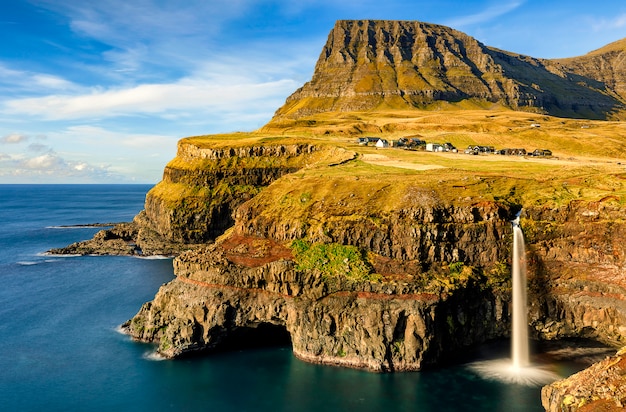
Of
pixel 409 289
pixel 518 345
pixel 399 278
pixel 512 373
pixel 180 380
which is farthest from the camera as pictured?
pixel 399 278

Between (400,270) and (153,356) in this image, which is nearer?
(400,270)

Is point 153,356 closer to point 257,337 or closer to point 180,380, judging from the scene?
point 180,380

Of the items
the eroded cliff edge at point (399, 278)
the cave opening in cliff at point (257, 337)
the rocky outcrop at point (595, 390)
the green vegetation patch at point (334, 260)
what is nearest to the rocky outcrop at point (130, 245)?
the eroded cliff edge at point (399, 278)

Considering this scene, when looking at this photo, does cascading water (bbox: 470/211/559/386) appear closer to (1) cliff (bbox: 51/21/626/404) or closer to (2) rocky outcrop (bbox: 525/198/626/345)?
(1) cliff (bbox: 51/21/626/404)

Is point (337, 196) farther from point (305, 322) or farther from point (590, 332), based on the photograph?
point (590, 332)

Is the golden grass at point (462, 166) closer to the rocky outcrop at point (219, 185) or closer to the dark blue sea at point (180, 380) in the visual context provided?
the rocky outcrop at point (219, 185)

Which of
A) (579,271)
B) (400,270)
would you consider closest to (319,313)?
(400,270)
